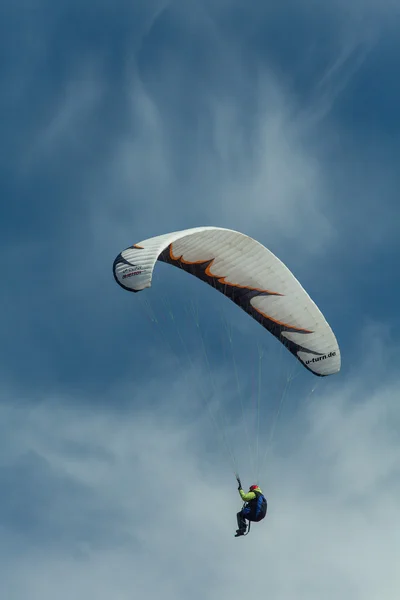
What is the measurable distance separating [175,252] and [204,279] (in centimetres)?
178

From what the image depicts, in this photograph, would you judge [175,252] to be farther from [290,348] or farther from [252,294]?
[290,348]

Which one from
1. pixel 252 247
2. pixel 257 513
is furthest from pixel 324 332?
pixel 257 513

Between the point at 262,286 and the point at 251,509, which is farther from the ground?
the point at 262,286

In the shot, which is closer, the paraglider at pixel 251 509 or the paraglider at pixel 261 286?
the paraglider at pixel 251 509

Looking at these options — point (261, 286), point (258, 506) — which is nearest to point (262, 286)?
point (261, 286)

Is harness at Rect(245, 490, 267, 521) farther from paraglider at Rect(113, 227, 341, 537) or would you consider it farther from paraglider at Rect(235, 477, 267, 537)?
paraglider at Rect(113, 227, 341, 537)

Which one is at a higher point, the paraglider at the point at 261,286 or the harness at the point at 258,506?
the paraglider at the point at 261,286

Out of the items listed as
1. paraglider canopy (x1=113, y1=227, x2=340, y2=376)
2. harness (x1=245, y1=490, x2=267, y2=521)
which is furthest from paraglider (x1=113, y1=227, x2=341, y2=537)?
harness (x1=245, y1=490, x2=267, y2=521)

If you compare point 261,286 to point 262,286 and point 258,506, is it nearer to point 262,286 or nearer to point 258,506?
point 262,286

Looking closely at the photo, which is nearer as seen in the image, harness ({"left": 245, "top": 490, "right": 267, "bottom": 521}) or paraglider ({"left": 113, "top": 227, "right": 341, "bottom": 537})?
harness ({"left": 245, "top": 490, "right": 267, "bottom": 521})

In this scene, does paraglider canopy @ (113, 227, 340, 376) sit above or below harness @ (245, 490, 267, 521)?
above

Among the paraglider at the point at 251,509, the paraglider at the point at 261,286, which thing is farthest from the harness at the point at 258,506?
the paraglider at the point at 261,286

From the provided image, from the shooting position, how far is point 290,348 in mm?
34438

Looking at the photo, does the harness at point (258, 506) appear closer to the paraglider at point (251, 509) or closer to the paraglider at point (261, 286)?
the paraglider at point (251, 509)
